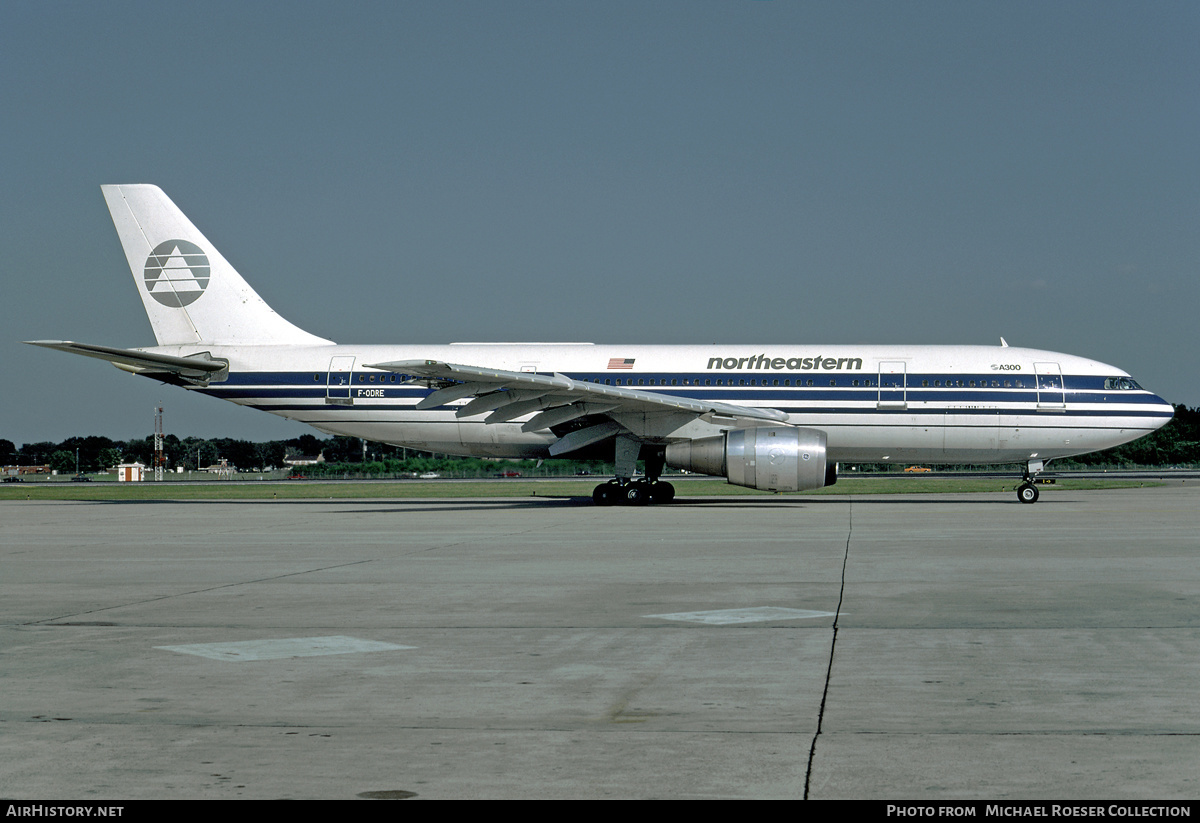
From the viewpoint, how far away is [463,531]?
62.0 feet

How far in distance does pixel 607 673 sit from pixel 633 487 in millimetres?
20646

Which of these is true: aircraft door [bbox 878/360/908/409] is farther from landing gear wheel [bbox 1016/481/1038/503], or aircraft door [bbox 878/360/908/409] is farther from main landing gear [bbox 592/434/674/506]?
main landing gear [bbox 592/434/674/506]

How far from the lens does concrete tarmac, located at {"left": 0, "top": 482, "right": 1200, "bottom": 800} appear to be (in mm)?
4461

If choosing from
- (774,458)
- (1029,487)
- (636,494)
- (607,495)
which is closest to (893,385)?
(1029,487)

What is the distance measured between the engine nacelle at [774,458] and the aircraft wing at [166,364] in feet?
44.3

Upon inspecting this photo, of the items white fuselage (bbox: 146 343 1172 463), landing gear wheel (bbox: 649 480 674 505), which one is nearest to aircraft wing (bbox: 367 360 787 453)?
white fuselage (bbox: 146 343 1172 463)

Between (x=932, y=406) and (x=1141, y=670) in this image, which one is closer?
(x=1141, y=670)

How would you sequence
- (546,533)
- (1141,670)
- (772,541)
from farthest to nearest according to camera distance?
1. (546,533)
2. (772,541)
3. (1141,670)

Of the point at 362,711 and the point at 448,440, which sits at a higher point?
the point at 448,440

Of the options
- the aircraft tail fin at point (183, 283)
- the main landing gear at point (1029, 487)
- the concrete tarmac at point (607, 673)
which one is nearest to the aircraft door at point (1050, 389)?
the main landing gear at point (1029, 487)

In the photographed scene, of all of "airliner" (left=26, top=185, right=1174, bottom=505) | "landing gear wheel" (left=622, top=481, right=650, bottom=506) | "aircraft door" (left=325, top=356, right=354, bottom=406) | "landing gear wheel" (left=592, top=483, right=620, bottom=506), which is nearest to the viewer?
"airliner" (left=26, top=185, right=1174, bottom=505)

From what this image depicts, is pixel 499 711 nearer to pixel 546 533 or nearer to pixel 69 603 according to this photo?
pixel 69 603

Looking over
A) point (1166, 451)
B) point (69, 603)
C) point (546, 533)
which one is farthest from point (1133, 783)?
point (1166, 451)

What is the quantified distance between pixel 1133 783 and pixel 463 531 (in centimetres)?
1529
